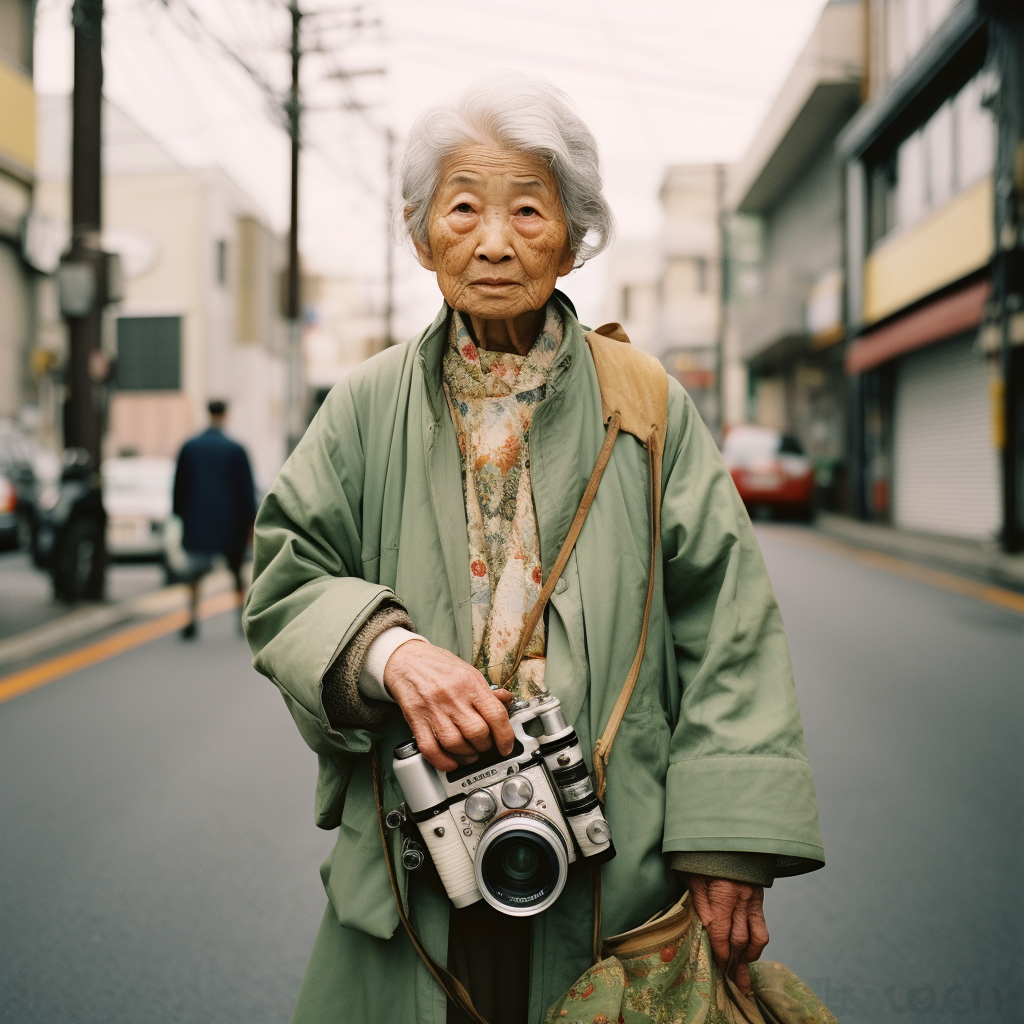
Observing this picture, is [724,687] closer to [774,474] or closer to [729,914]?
[729,914]

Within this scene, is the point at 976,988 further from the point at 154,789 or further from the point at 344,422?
the point at 154,789

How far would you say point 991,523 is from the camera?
14438 millimetres

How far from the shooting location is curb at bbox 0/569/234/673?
22.0ft

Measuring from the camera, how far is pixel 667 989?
129cm

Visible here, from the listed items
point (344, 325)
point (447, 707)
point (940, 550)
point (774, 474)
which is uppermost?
A: point (344, 325)

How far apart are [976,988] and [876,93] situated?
63.6 ft

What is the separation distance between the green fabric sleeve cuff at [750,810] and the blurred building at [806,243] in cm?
2038

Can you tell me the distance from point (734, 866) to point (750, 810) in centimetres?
8

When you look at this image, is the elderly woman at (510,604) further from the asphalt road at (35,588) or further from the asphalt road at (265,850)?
the asphalt road at (35,588)

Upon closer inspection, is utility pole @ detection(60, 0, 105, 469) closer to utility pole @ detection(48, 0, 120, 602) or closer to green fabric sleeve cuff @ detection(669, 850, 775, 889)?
utility pole @ detection(48, 0, 120, 602)

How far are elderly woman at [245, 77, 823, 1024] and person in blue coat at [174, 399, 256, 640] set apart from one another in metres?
6.32

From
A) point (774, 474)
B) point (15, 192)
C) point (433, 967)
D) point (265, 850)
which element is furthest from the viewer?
point (774, 474)

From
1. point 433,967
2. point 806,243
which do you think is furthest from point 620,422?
point 806,243

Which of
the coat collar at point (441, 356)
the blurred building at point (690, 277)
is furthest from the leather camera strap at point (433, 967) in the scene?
the blurred building at point (690, 277)
